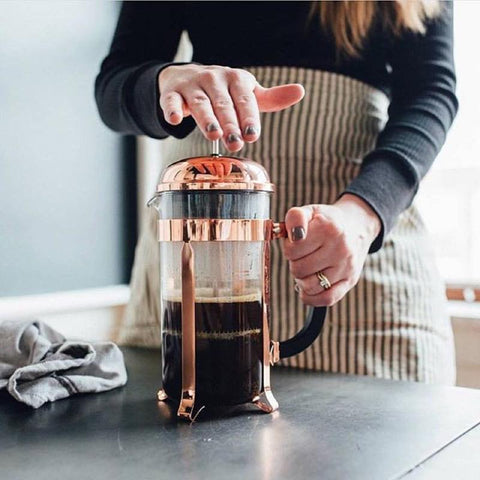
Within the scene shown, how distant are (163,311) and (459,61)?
42.0 inches

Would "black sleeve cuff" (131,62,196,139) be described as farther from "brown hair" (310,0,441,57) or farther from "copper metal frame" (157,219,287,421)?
"brown hair" (310,0,441,57)

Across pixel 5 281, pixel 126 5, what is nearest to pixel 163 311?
pixel 126 5

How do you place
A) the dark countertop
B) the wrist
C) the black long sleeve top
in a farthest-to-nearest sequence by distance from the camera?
the black long sleeve top → the wrist → the dark countertop

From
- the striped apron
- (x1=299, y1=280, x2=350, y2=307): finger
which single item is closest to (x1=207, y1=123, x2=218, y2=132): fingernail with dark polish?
(x1=299, y1=280, x2=350, y2=307): finger

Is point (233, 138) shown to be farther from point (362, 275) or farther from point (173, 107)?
point (362, 275)

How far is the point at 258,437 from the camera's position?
0.57m

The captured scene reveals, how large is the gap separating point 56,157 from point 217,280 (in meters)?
0.95

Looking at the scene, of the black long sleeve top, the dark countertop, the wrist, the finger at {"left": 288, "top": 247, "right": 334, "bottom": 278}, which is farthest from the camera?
the black long sleeve top

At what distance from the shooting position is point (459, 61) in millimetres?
1476

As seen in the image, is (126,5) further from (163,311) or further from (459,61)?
(459,61)

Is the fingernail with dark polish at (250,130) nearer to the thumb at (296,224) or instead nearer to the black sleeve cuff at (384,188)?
the thumb at (296,224)

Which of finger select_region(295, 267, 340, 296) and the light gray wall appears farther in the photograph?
the light gray wall

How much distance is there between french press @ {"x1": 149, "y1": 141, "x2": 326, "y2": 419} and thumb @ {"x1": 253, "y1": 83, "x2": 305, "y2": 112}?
0.09 meters

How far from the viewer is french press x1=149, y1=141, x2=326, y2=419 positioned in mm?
615
